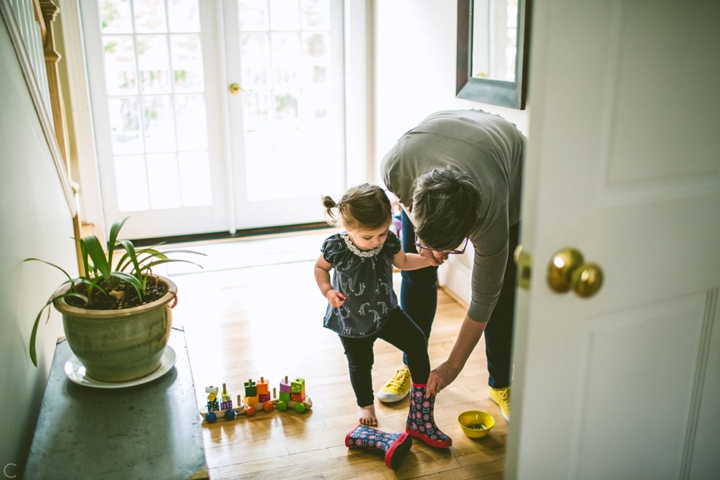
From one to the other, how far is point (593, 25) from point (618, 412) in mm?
709

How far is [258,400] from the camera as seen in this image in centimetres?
231

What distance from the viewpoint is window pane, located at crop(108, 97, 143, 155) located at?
3980 millimetres

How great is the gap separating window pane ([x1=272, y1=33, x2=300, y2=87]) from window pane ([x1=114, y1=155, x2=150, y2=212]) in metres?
1.01

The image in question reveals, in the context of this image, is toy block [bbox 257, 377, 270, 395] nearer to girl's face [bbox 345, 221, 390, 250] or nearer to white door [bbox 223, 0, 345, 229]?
girl's face [bbox 345, 221, 390, 250]

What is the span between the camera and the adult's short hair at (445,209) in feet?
5.15

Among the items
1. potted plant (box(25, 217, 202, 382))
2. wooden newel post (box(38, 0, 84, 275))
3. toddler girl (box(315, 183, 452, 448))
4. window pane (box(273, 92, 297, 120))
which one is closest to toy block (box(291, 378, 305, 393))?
toddler girl (box(315, 183, 452, 448))

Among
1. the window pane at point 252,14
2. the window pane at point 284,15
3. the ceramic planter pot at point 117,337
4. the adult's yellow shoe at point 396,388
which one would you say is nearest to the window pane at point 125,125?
the window pane at point 252,14

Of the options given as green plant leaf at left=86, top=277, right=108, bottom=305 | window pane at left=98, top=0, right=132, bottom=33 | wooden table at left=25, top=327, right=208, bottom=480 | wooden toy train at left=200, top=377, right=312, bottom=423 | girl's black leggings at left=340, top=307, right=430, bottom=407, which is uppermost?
window pane at left=98, top=0, right=132, bottom=33

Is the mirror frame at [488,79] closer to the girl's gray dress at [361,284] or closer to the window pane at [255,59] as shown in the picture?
the girl's gray dress at [361,284]

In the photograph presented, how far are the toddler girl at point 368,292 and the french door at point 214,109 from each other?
7.65 ft

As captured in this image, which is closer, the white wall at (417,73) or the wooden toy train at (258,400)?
the wooden toy train at (258,400)

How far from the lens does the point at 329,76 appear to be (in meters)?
4.33

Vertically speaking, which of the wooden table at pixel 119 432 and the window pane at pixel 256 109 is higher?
the window pane at pixel 256 109

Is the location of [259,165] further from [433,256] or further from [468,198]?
[468,198]
